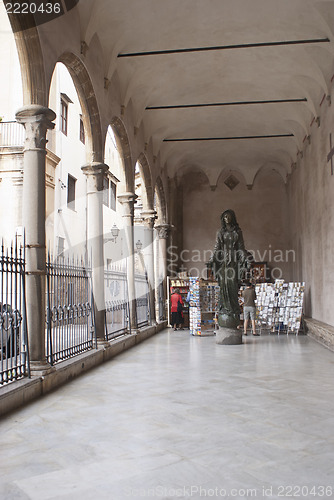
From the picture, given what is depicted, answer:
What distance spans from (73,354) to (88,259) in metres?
1.83

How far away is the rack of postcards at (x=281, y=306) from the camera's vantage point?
12.6m

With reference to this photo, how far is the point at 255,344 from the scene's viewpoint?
1016 centimetres

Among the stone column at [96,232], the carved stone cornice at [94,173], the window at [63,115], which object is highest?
the window at [63,115]

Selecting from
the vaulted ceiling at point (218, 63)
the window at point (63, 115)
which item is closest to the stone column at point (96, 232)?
the vaulted ceiling at point (218, 63)

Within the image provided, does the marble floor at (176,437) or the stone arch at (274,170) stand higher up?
the stone arch at (274,170)

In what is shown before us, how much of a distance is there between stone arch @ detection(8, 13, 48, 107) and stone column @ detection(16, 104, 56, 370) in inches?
9.2

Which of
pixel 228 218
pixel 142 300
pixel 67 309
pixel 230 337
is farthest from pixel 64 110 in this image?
pixel 67 309

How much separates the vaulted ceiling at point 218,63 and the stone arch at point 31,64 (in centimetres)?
223

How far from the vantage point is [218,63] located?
11.0m

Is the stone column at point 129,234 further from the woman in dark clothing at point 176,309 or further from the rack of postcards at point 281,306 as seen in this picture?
the rack of postcards at point 281,306

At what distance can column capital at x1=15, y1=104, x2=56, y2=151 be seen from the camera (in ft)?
18.7

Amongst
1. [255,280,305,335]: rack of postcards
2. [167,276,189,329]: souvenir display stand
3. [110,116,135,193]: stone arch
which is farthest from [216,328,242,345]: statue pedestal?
[167,276,189,329]: souvenir display stand

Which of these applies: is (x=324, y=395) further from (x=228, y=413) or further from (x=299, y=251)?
(x=299, y=251)

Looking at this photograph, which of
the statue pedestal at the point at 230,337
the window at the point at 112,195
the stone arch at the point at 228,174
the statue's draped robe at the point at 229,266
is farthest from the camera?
the window at the point at 112,195
